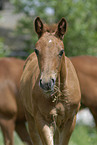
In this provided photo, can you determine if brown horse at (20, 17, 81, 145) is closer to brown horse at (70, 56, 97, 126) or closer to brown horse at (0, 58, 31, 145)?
brown horse at (0, 58, 31, 145)

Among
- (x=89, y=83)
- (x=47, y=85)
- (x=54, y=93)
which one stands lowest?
(x=89, y=83)

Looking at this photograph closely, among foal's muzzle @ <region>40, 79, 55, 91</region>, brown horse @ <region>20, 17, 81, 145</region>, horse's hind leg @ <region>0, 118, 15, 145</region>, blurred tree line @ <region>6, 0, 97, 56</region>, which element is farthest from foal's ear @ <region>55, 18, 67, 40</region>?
blurred tree line @ <region>6, 0, 97, 56</region>

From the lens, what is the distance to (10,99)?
709cm

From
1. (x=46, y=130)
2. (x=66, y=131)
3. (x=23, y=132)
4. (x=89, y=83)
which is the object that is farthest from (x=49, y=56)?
(x=23, y=132)

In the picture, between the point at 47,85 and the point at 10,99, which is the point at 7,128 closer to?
the point at 10,99

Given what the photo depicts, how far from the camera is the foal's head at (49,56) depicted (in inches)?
140

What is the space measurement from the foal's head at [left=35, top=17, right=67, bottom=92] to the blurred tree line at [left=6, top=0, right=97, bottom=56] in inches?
373

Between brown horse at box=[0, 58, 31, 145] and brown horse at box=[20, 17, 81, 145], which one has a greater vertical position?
brown horse at box=[20, 17, 81, 145]

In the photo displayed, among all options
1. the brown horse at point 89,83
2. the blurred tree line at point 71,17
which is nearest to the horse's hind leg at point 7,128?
the brown horse at point 89,83

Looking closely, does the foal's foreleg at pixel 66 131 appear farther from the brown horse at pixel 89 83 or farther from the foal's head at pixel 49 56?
the brown horse at pixel 89 83

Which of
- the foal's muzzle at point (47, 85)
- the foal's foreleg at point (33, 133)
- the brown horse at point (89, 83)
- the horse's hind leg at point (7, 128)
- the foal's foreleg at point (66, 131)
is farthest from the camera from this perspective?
the brown horse at point (89, 83)

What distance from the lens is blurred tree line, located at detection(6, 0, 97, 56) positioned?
13.8 metres

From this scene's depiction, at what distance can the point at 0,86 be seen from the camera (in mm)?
7184

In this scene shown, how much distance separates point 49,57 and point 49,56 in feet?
0.04
